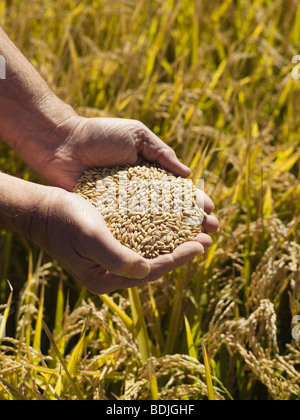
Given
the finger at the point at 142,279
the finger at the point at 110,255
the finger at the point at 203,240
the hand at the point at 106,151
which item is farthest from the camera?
the hand at the point at 106,151

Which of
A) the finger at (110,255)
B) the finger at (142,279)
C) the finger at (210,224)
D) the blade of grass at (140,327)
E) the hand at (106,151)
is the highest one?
the hand at (106,151)

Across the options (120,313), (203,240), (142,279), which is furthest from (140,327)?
(203,240)

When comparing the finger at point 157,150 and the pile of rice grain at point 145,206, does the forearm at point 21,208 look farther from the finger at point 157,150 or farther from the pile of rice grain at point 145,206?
the finger at point 157,150

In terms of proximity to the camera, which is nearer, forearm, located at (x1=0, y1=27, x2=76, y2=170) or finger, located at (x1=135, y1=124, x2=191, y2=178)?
finger, located at (x1=135, y1=124, x2=191, y2=178)

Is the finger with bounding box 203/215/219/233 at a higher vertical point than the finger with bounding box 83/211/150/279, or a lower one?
lower

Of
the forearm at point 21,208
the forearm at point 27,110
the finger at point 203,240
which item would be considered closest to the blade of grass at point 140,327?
the finger at point 203,240

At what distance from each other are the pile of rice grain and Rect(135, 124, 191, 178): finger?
5 cm

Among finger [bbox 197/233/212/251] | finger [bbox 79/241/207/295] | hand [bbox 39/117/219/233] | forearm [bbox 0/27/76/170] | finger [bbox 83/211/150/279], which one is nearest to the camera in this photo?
A: finger [bbox 83/211/150/279]

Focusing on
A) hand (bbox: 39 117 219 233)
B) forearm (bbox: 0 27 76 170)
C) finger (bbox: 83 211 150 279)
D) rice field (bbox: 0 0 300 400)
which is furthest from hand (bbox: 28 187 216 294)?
forearm (bbox: 0 27 76 170)

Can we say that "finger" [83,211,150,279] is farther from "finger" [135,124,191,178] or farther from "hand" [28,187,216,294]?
"finger" [135,124,191,178]

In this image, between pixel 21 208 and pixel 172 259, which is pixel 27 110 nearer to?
pixel 21 208

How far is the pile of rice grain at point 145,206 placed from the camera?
1.52 meters

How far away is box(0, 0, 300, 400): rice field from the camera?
5.01 feet

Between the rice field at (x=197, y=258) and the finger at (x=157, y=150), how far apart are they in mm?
118
